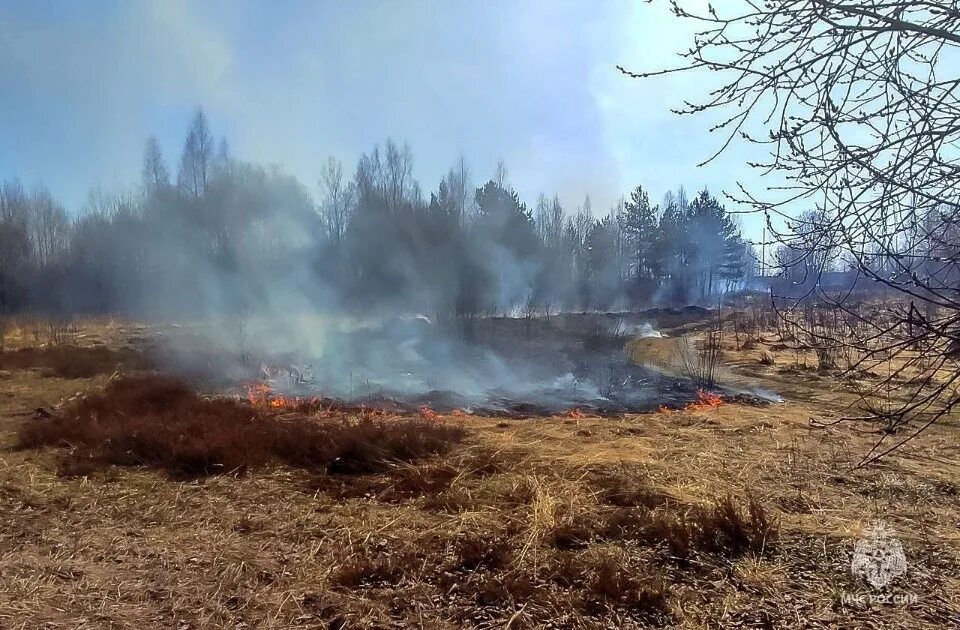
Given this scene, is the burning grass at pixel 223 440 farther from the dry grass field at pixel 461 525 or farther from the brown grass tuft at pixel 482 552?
the brown grass tuft at pixel 482 552

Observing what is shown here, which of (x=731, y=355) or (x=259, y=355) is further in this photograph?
(x=731, y=355)

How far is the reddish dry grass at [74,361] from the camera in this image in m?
12.6

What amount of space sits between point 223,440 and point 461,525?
358cm

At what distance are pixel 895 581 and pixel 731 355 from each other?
687 inches

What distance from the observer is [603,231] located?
4669 cm

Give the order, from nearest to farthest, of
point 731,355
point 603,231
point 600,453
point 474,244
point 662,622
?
point 662,622, point 600,453, point 731,355, point 474,244, point 603,231

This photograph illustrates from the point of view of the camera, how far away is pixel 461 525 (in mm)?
3736

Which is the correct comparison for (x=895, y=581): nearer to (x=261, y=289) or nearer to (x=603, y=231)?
(x=261, y=289)

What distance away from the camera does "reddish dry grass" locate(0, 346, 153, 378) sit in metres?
12.6

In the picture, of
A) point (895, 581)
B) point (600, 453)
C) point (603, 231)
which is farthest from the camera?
point (603, 231)

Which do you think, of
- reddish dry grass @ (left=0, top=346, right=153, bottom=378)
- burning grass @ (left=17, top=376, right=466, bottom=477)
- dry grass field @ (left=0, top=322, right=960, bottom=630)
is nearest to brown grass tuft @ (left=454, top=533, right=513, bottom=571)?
dry grass field @ (left=0, top=322, right=960, bottom=630)

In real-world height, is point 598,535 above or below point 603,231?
below

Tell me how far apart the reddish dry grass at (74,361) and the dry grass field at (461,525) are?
6.56 meters

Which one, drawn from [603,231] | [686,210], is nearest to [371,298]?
[603,231]
